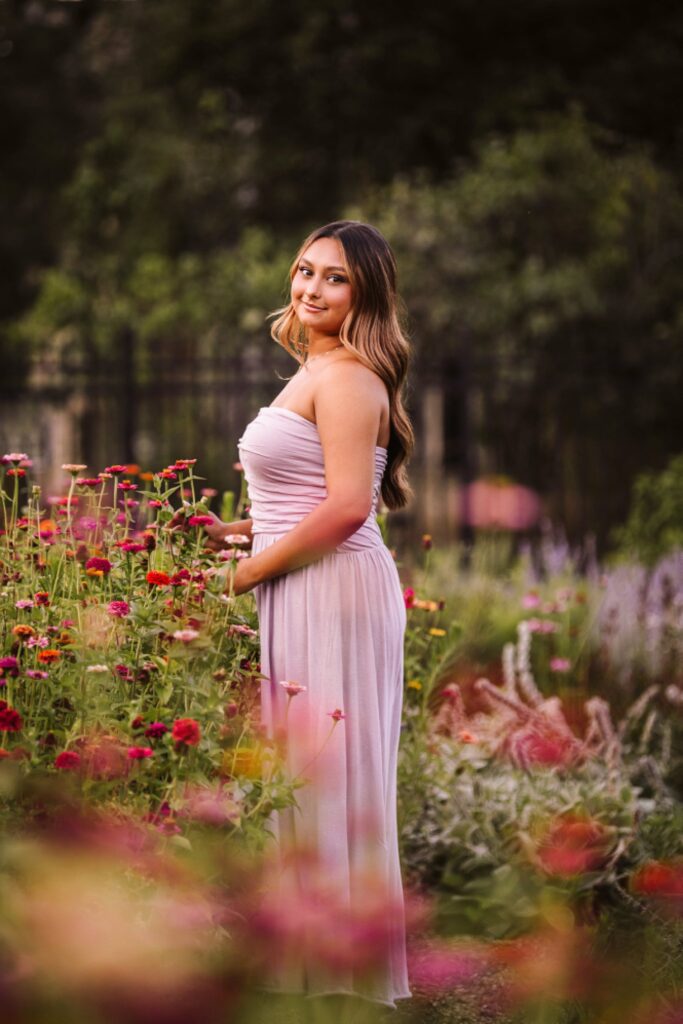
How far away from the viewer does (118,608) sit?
104 inches

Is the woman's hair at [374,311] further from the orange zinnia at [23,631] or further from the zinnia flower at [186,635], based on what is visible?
the orange zinnia at [23,631]

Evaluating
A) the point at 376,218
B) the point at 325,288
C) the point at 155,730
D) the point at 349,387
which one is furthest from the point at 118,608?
the point at 376,218

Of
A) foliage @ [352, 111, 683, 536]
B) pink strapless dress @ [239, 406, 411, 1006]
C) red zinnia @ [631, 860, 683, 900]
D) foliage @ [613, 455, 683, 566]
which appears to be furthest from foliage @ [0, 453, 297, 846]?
foliage @ [352, 111, 683, 536]

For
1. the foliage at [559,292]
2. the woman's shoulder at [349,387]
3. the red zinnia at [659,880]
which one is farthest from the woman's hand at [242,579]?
the foliage at [559,292]

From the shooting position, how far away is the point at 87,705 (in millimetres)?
2527

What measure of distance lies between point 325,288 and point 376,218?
1193 cm

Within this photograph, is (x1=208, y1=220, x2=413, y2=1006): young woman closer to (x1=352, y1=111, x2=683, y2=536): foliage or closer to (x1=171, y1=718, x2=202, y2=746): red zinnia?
(x1=171, y1=718, x2=202, y2=746): red zinnia

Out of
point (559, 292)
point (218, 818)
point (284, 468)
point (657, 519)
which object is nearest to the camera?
point (218, 818)

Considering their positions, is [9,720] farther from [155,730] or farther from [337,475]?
[337,475]

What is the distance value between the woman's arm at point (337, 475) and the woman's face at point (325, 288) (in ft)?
0.54

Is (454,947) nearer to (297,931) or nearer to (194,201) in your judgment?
(297,931)

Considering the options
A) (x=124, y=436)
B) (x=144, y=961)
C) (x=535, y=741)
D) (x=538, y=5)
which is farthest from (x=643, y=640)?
(x=538, y=5)

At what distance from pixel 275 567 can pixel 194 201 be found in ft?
56.1

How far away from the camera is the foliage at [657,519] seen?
7.31 meters
